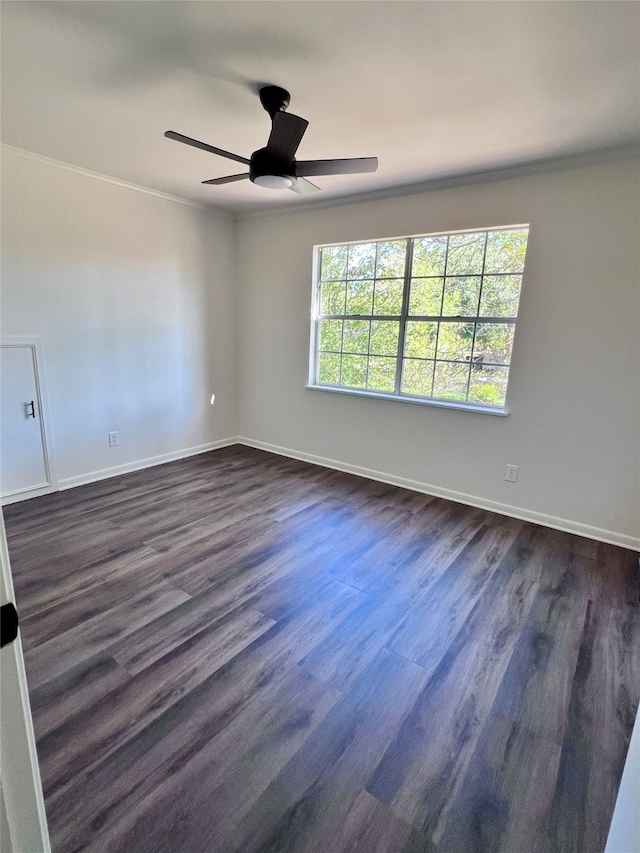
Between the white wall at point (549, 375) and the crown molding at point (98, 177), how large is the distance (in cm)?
102

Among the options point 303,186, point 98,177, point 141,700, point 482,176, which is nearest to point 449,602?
point 141,700

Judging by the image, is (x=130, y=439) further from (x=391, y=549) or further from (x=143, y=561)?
(x=391, y=549)

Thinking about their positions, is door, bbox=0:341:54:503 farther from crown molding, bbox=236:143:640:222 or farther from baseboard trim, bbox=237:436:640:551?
crown molding, bbox=236:143:640:222

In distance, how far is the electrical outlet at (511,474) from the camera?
321 cm

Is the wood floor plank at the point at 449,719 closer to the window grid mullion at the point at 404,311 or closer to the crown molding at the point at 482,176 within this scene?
the window grid mullion at the point at 404,311

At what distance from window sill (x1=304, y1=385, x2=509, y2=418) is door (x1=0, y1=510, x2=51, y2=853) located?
3.17m

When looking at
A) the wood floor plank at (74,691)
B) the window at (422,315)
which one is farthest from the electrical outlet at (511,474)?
the wood floor plank at (74,691)

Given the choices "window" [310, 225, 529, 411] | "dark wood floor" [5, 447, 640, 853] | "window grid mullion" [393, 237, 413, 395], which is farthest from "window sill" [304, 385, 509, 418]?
"dark wood floor" [5, 447, 640, 853]

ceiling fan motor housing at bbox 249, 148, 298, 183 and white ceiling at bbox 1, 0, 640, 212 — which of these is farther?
ceiling fan motor housing at bbox 249, 148, 298, 183

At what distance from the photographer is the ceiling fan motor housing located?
2070mm

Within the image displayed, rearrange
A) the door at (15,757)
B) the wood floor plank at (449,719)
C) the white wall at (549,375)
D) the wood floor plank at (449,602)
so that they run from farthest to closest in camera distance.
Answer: the white wall at (549,375)
the wood floor plank at (449,602)
the wood floor plank at (449,719)
the door at (15,757)

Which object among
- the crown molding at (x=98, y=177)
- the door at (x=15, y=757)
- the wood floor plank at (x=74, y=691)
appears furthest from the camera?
the crown molding at (x=98, y=177)

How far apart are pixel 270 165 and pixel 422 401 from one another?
2.18 metres

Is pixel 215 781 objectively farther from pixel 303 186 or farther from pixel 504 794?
pixel 303 186
